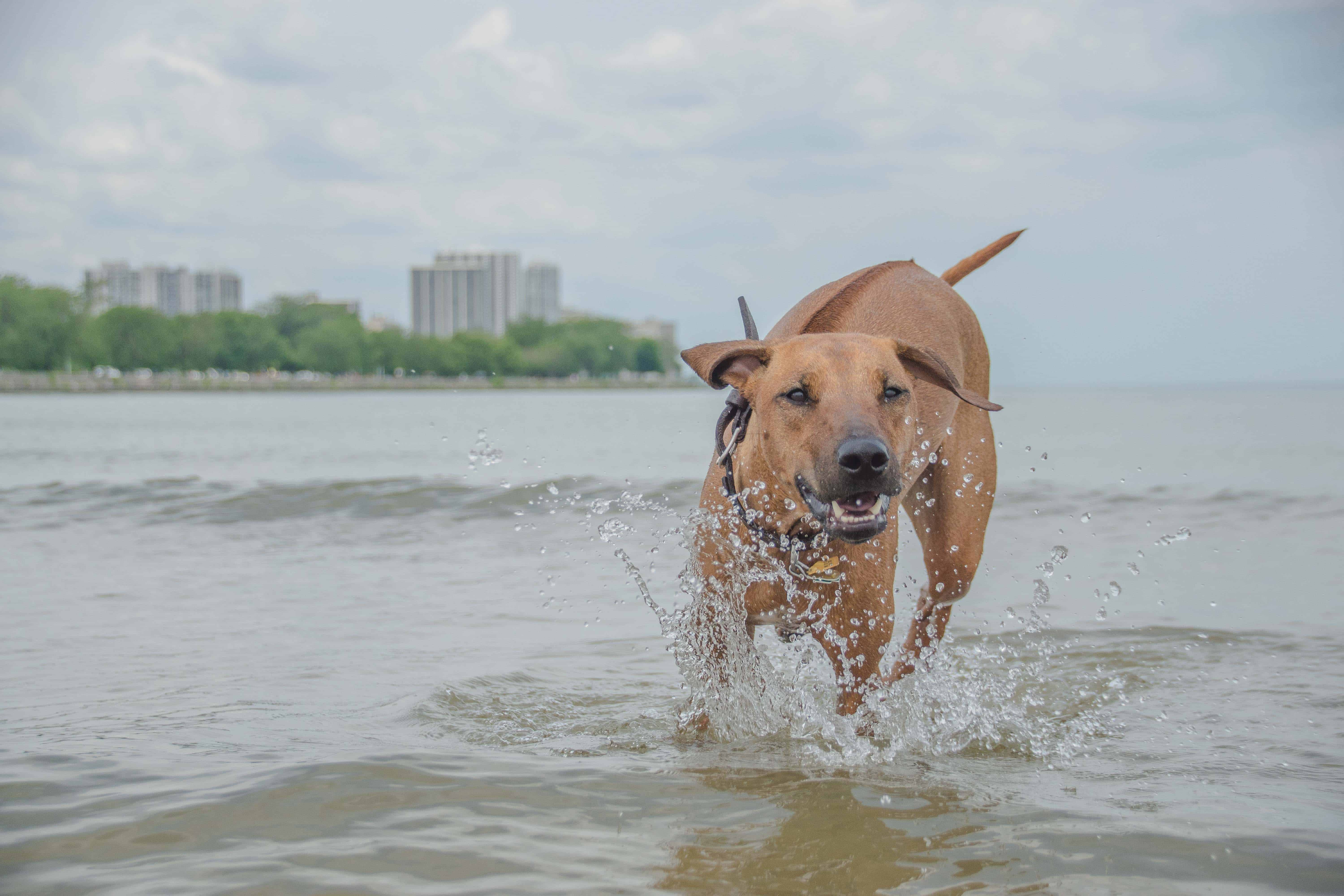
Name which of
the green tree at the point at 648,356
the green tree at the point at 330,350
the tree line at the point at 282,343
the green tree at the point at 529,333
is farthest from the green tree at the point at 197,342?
the green tree at the point at 529,333

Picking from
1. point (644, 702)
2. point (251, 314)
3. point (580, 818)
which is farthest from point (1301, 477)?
point (251, 314)

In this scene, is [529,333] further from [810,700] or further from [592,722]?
[810,700]

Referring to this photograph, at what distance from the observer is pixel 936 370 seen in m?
3.51

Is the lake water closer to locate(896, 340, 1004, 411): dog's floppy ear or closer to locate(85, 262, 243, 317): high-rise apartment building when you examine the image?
locate(896, 340, 1004, 411): dog's floppy ear

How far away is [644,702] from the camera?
4.49m

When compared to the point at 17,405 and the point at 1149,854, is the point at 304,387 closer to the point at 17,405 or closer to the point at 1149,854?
the point at 17,405

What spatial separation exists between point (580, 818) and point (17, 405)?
174ft

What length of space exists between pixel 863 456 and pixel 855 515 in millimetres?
222

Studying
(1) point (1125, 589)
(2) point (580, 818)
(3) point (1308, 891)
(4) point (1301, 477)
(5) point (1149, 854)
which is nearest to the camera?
(3) point (1308, 891)

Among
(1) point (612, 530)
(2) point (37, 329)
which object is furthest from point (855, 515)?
(2) point (37, 329)

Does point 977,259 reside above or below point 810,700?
above

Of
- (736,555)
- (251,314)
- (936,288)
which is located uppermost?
(251,314)

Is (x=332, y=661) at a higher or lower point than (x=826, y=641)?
lower

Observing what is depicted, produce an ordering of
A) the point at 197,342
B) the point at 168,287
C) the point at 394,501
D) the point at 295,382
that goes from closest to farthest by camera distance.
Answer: the point at 394,501 < the point at 197,342 < the point at 295,382 < the point at 168,287
